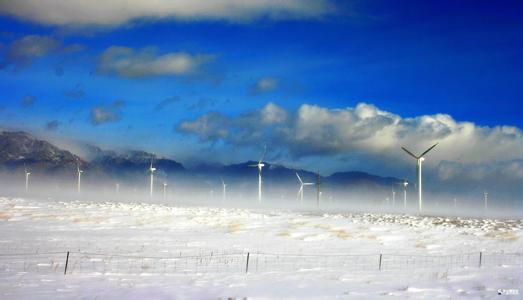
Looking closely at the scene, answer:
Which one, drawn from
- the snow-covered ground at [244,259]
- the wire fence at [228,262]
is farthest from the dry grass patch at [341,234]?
the wire fence at [228,262]

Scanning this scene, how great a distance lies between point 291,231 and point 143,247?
2257cm

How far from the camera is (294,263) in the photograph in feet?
128

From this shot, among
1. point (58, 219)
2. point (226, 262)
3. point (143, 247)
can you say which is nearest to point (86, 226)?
point (58, 219)

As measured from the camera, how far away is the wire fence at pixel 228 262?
33625 mm

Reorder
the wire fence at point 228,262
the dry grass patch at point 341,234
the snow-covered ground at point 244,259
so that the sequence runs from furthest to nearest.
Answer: the dry grass patch at point 341,234 < the wire fence at point 228,262 < the snow-covered ground at point 244,259

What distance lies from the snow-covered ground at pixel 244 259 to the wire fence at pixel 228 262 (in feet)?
0.24

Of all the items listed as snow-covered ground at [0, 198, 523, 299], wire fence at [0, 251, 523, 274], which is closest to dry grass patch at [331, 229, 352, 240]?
snow-covered ground at [0, 198, 523, 299]

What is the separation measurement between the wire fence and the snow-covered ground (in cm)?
7

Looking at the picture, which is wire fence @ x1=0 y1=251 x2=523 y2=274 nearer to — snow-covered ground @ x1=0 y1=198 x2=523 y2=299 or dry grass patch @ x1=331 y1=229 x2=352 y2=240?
snow-covered ground @ x1=0 y1=198 x2=523 y2=299

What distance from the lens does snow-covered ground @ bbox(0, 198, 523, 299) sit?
1065 inches

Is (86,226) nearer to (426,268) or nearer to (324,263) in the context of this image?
(324,263)

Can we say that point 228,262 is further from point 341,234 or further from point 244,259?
point 341,234

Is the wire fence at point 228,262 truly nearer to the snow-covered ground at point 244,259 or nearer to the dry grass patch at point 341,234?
the snow-covered ground at point 244,259

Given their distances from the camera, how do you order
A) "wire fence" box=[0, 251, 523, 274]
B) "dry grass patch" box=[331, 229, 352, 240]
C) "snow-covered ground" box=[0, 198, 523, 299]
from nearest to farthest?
"snow-covered ground" box=[0, 198, 523, 299], "wire fence" box=[0, 251, 523, 274], "dry grass patch" box=[331, 229, 352, 240]
